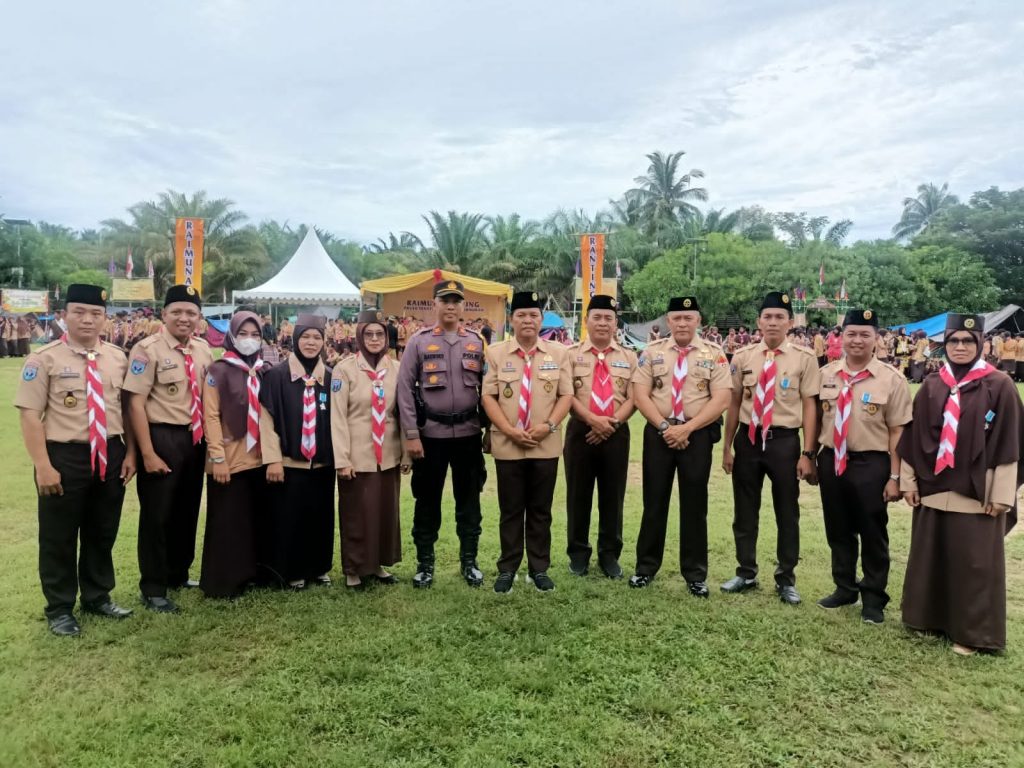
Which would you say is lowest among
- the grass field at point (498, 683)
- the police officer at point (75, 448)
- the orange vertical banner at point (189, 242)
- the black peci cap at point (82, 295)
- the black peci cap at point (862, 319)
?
the grass field at point (498, 683)

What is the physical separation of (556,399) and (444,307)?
3.29 feet

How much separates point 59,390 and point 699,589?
13.5ft

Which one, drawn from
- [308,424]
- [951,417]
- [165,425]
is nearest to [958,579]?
[951,417]

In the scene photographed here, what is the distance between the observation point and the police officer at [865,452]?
14.2ft

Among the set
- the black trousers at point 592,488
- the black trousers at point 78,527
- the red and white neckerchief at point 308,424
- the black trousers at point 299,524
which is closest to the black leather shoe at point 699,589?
the black trousers at point 592,488

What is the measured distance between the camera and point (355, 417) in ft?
15.3

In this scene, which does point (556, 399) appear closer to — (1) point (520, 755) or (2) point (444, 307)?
(2) point (444, 307)

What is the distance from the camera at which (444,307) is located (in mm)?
4801

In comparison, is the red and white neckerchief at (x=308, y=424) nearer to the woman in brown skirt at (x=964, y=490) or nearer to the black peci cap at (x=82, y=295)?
the black peci cap at (x=82, y=295)

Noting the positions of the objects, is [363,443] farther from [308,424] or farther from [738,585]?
[738,585]

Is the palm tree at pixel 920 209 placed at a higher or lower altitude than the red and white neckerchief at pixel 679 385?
higher

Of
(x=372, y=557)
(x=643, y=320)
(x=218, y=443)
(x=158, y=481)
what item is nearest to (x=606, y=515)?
(x=372, y=557)

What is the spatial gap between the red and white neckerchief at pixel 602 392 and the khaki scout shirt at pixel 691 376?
9.1 inches

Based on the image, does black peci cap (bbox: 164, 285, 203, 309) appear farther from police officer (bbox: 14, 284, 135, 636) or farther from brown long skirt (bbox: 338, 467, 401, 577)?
brown long skirt (bbox: 338, 467, 401, 577)
